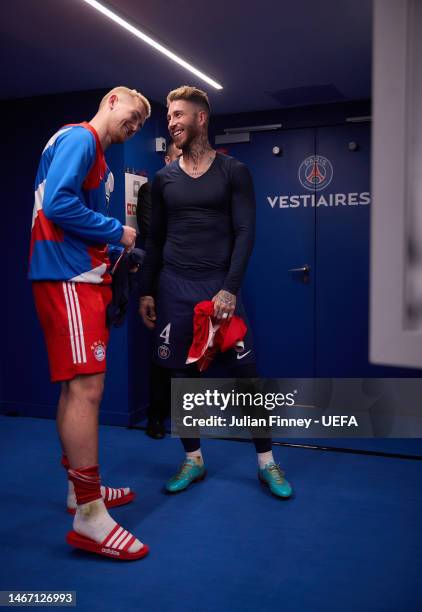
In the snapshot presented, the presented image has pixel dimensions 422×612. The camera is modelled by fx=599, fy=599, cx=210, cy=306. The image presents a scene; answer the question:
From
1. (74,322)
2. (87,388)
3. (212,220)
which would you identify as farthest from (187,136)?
(87,388)

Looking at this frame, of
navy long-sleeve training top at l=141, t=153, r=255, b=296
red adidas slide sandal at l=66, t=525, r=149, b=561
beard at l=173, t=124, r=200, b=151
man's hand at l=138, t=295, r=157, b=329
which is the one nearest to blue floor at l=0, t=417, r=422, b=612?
red adidas slide sandal at l=66, t=525, r=149, b=561

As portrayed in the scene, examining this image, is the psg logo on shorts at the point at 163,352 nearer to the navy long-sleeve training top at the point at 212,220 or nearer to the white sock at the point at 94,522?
the navy long-sleeve training top at the point at 212,220

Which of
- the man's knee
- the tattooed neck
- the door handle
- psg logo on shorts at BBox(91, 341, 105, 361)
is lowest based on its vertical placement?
the man's knee

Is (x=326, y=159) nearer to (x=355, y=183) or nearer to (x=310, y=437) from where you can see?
(x=355, y=183)

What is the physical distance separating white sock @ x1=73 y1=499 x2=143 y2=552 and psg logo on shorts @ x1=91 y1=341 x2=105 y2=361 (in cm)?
49

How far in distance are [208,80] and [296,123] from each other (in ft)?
3.06

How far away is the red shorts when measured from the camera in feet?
6.57

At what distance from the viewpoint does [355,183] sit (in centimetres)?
413

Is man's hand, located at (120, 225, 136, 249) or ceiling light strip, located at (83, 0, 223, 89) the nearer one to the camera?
man's hand, located at (120, 225, 136, 249)

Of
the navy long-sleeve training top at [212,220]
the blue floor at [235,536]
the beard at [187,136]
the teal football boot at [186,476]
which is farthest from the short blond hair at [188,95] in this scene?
the blue floor at [235,536]

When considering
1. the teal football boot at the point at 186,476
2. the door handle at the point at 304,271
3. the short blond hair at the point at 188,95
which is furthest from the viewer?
the door handle at the point at 304,271

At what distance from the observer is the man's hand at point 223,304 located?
8.21 feet

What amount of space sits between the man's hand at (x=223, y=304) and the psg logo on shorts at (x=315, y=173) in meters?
1.97

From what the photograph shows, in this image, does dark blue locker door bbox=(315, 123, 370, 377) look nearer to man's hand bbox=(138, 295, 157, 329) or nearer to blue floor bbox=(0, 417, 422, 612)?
blue floor bbox=(0, 417, 422, 612)
